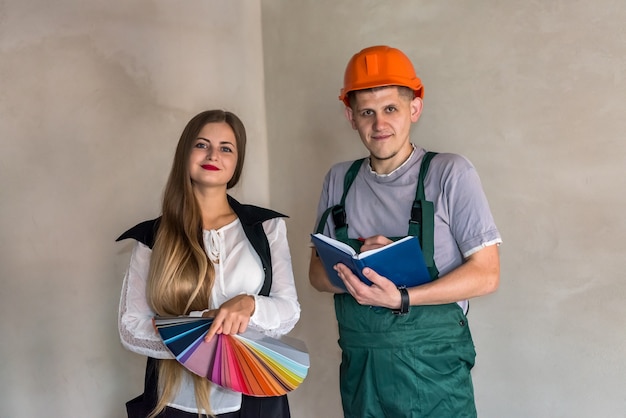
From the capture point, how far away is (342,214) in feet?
5.90

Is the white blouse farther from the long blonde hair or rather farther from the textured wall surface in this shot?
the textured wall surface

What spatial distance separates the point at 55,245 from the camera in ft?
7.44

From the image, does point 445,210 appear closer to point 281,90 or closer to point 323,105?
point 323,105

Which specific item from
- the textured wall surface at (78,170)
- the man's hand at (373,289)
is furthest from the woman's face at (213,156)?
the textured wall surface at (78,170)

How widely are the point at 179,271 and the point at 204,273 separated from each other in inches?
2.9

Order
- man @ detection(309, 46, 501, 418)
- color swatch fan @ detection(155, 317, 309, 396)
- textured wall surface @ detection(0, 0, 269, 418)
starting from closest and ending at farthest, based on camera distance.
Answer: color swatch fan @ detection(155, 317, 309, 396) → man @ detection(309, 46, 501, 418) → textured wall surface @ detection(0, 0, 269, 418)

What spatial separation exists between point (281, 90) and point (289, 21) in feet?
1.13

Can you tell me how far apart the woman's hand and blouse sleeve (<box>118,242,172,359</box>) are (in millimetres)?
193

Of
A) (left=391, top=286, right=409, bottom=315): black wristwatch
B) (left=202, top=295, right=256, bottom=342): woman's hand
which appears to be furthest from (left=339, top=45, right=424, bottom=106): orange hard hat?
(left=202, top=295, right=256, bottom=342): woman's hand

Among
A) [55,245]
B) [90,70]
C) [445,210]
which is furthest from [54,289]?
[445,210]

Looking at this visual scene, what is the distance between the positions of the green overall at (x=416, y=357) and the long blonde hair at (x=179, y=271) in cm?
46

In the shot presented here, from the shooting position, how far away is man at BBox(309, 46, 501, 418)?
5.11 feet

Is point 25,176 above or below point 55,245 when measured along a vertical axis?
above

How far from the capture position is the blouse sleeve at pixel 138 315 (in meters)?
1.61
